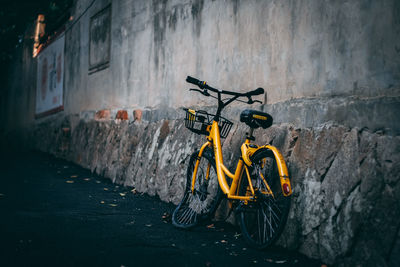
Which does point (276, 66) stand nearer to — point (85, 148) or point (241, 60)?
point (241, 60)

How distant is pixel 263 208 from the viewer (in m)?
3.59

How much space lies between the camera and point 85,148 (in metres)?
10.2

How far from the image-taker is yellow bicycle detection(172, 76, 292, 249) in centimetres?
347

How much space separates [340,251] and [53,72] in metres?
12.7

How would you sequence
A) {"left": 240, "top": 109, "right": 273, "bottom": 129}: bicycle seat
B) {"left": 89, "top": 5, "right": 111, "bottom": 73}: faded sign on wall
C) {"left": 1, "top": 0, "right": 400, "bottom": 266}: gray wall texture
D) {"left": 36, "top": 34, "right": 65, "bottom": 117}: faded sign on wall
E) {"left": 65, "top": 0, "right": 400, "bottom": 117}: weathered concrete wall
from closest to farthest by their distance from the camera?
{"left": 1, "top": 0, "right": 400, "bottom": 266}: gray wall texture → {"left": 65, "top": 0, "right": 400, "bottom": 117}: weathered concrete wall → {"left": 240, "top": 109, "right": 273, "bottom": 129}: bicycle seat → {"left": 89, "top": 5, "right": 111, "bottom": 73}: faded sign on wall → {"left": 36, "top": 34, "right": 65, "bottom": 117}: faded sign on wall

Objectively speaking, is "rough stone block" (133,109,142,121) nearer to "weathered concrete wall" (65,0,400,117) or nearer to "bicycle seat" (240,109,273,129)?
"weathered concrete wall" (65,0,400,117)

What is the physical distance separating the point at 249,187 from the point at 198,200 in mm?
1000

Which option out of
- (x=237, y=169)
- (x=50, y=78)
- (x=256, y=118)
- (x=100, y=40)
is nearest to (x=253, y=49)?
(x=256, y=118)

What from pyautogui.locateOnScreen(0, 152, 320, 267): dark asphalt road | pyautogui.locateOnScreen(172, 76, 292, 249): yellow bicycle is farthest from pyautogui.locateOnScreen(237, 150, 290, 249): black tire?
pyautogui.locateOnScreen(0, 152, 320, 267): dark asphalt road

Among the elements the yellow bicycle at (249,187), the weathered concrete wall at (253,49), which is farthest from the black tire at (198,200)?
the weathered concrete wall at (253,49)

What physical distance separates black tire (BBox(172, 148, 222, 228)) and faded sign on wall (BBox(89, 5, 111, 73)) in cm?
527

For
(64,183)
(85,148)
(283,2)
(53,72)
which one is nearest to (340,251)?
(283,2)

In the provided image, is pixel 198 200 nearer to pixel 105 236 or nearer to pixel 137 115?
pixel 105 236

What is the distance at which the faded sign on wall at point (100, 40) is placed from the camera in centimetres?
938
